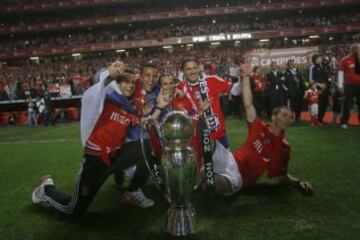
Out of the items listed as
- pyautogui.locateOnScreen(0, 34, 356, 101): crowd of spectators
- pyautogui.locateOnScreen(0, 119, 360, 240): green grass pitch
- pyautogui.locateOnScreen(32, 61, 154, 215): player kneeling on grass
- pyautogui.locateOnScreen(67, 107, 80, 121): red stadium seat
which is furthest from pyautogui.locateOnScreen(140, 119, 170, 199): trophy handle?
pyautogui.locateOnScreen(67, 107, 80, 121): red stadium seat

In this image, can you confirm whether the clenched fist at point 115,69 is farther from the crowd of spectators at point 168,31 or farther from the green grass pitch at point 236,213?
the crowd of spectators at point 168,31

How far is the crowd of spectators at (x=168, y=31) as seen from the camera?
4194 cm

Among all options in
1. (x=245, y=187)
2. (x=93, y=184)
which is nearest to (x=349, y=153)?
(x=245, y=187)

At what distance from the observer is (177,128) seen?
Result: 3.19m

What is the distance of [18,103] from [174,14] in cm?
2557

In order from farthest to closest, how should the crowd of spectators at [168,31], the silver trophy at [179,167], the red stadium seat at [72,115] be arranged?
1. the crowd of spectators at [168,31]
2. the red stadium seat at [72,115]
3. the silver trophy at [179,167]

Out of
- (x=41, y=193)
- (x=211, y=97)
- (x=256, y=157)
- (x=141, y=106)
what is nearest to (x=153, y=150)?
(x=141, y=106)

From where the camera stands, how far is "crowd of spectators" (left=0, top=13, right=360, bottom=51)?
138 ft

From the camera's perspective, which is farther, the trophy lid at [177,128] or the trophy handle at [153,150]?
the trophy handle at [153,150]

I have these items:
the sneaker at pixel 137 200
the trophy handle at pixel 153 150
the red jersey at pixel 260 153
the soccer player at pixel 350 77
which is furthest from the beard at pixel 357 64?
the sneaker at pixel 137 200

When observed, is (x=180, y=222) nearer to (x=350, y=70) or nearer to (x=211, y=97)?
(x=211, y=97)

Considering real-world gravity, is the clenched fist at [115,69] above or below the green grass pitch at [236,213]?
above

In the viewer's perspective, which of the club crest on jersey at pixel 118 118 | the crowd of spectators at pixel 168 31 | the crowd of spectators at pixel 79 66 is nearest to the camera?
the club crest on jersey at pixel 118 118

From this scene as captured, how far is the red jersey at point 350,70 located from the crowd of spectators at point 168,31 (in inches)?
1328
